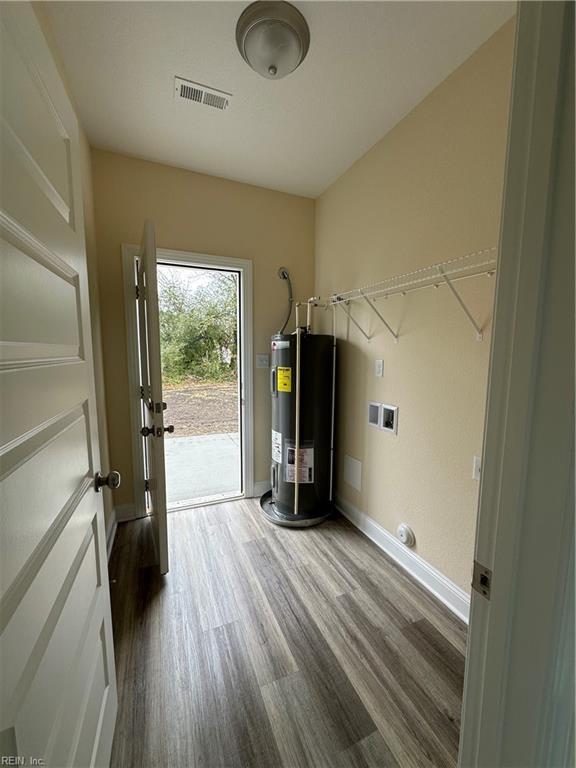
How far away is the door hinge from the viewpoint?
0.58 m

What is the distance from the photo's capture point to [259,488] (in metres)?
2.81

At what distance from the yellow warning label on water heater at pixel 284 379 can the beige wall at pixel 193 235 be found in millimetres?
396

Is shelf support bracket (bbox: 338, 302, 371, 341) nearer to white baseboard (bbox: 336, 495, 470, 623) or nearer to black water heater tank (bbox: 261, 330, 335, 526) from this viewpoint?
black water heater tank (bbox: 261, 330, 335, 526)

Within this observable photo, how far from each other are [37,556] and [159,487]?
121 cm

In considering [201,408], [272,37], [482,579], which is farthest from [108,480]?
[201,408]

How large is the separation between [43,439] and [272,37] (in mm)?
1764

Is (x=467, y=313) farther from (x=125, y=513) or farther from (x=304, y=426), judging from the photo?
(x=125, y=513)

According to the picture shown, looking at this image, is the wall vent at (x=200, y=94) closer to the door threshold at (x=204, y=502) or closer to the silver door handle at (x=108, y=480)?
the silver door handle at (x=108, y=480)

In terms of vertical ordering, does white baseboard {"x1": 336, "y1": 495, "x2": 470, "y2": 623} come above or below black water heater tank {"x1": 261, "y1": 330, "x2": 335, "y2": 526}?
below

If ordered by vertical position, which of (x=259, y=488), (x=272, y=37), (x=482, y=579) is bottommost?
(x=259, y=488)

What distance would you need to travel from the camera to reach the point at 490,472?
567mm

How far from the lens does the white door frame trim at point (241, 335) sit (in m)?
2.27

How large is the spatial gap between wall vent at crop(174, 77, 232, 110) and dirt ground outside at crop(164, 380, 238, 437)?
127 inches

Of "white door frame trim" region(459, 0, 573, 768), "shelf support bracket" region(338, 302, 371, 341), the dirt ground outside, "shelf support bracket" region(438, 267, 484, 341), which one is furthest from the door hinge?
the dirt ground outside
